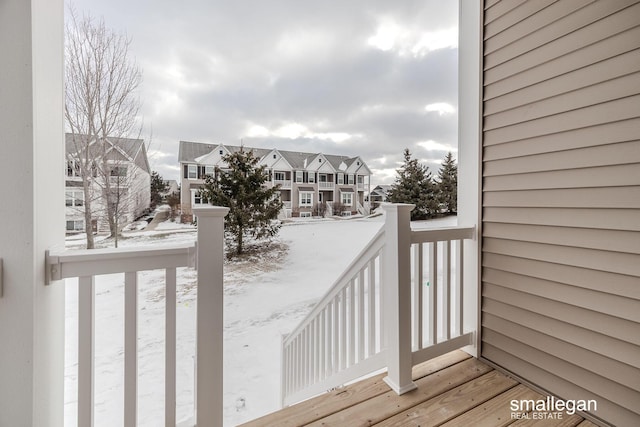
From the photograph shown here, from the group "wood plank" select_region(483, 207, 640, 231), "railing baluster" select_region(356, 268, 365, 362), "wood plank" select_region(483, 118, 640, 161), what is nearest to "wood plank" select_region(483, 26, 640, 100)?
"wood plank" select_region(483, 118, 640, 161)

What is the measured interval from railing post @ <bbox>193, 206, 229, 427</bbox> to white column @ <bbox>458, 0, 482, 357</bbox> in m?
1.54

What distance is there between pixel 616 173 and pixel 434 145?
1814 mm

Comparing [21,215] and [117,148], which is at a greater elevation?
[117,148]

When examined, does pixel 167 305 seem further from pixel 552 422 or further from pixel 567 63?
pixel 567 63

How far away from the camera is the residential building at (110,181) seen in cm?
158

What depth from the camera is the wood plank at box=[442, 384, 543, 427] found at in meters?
1.25

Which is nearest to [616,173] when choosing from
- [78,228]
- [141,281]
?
[78,228]

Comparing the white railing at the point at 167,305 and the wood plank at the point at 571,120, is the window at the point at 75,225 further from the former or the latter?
the wood plank at the point at 571,120

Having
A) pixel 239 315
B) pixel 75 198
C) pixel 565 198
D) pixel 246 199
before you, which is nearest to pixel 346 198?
pixel 246 199

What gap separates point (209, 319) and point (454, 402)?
1.26 m

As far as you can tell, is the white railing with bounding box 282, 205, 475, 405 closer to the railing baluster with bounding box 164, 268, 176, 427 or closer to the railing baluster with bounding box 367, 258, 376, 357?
the railing baluster with bounding box 367, 258, 376, 357

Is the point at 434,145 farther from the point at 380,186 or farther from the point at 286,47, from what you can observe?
the point at 286,47

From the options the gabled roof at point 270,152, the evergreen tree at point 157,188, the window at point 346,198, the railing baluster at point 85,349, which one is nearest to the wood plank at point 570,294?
the window at point 346,198

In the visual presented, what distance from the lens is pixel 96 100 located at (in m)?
1.70
